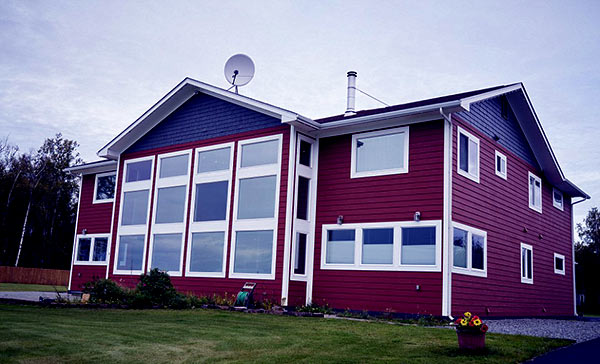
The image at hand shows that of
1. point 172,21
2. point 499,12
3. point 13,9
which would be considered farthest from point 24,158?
point 499,12

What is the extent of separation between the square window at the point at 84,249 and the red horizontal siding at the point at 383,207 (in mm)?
11191

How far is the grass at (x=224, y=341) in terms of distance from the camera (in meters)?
7.64

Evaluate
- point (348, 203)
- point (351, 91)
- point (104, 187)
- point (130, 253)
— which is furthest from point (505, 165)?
point (104, 187)

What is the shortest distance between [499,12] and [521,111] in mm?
3266

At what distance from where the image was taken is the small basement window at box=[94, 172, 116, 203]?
23.1 m

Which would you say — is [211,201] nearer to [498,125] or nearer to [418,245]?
[418,245]

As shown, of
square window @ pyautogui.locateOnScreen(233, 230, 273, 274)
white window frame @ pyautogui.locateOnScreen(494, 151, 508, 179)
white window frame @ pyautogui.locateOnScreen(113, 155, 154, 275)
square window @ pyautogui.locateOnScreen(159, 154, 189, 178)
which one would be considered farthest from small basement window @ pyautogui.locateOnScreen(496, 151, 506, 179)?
white window frame @ pyautogui.locateOnScreen(113, 155, 154, 275)

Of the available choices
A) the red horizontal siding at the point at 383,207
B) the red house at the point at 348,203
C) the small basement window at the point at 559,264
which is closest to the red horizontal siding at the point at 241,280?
the red house at the point at 348,203

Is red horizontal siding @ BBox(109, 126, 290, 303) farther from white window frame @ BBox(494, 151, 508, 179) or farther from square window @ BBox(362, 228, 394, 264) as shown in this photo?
white window frame @ BBox(494, 151, 508, 179)

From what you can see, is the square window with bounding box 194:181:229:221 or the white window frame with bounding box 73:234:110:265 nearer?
the square window with bounding box 194:181:229:221

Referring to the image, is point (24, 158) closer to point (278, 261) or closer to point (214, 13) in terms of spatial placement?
point (214, 13)

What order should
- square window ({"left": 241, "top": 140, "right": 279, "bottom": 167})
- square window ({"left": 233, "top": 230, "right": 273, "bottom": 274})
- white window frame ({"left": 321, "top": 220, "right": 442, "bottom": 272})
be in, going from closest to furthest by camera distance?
1. white window frame ({"left": 321, "top": 220, "right": 442, "bottom": 272})
2. square window ({"left": 233, "top": 230, "right": 273, "bottom": 274})
3. square window ({"left": 241, "top": 140, "right": 279, "bottom": 167})

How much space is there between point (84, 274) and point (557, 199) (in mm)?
18752

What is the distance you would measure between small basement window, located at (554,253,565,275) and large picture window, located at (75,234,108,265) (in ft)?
55.6
